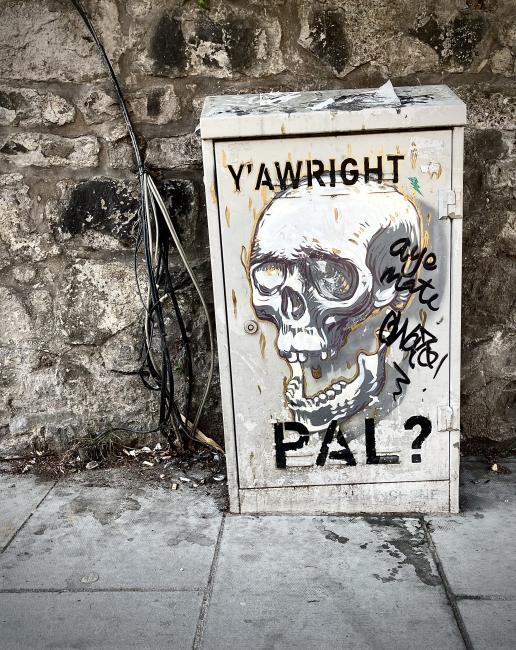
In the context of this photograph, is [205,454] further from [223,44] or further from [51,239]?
[223,44]

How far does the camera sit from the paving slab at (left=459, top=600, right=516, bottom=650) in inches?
93.2

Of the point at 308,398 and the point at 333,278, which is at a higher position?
the point at 333,278

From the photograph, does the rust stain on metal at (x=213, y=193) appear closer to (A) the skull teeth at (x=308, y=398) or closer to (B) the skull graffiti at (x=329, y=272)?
(B) the skull graffiti at (x=329, y=272)

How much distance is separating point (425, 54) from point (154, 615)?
2.52 m

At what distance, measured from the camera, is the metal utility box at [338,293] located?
8.98 feet

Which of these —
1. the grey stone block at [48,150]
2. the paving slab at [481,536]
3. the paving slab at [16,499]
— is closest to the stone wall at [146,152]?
the grey stone block at [48,150]

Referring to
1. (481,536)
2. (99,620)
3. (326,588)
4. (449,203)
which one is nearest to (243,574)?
(326,588)

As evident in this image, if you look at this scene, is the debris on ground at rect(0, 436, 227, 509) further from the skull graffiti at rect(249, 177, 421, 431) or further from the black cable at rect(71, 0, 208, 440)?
the skull graffiti at rect(249, 177, 421, 431)

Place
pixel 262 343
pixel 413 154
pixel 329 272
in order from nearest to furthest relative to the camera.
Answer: pixel 413 154, pixel 329 272, pixel 262 343

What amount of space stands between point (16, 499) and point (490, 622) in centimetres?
208

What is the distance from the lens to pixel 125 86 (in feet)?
10.9

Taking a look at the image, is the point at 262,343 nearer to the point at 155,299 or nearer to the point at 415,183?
the point at 155,299

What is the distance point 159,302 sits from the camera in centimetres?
339

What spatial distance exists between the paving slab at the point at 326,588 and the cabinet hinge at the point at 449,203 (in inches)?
49.5
